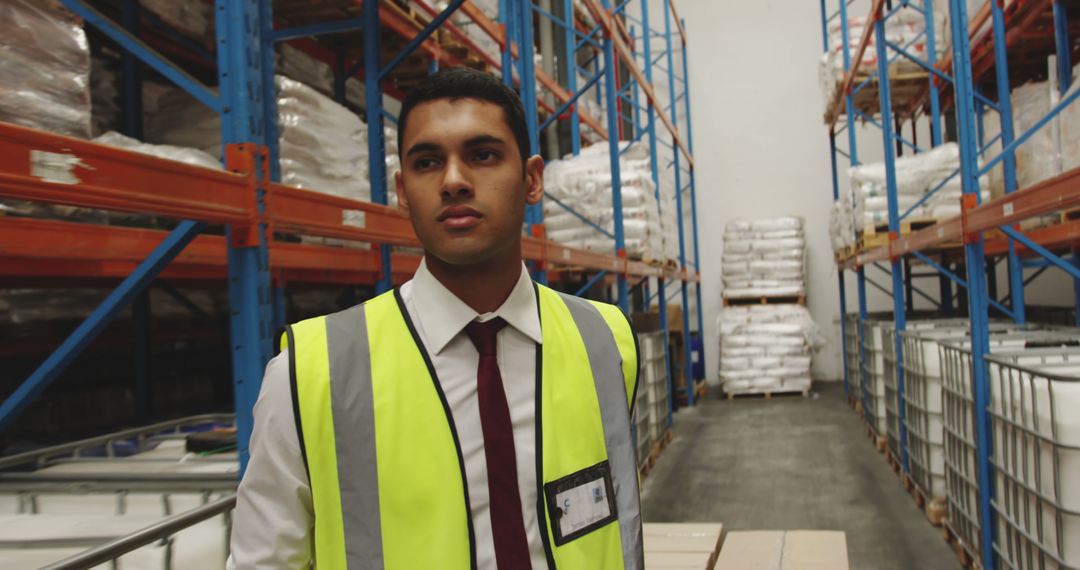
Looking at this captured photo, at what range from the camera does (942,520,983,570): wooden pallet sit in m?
4.76

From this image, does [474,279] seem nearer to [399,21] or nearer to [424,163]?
[424,163]

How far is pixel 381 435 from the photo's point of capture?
1348 mm

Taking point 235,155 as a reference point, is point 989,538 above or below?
below

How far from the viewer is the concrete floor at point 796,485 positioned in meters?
5.53

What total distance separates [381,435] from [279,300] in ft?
10.3

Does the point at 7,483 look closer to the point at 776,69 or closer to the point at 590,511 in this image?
the point at 590,511

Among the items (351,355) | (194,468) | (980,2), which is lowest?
(194,468)

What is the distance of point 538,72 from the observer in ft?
29.8

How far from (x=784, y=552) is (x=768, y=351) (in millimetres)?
9128

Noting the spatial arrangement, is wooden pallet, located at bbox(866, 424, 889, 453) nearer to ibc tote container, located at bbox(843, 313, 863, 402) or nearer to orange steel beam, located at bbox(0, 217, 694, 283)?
ibc tote container, located at bbox(843, 313, 863, 402)

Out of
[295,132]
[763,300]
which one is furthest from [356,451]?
[763,300]

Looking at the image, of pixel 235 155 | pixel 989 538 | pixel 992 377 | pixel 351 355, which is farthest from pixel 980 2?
pixel 351 355

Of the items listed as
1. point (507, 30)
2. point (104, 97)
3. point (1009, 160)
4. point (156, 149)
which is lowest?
point (156, 149)

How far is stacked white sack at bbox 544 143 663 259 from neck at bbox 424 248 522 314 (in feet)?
21.1
